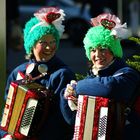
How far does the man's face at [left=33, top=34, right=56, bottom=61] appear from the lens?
14.5 feet

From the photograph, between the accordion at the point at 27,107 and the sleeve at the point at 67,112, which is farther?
the accordion at the point at 27,107

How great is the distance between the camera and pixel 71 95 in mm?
4020

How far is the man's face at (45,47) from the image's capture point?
14.5 ft

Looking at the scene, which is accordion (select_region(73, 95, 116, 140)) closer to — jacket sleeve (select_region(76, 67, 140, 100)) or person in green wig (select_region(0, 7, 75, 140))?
jacket sleeve (select_region(76, 67, 140, 100))

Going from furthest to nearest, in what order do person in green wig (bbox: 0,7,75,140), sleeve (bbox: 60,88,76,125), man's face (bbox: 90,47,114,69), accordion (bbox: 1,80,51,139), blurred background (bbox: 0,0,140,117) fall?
blurred background (bbox: 0,0,140,117)
person in green wig (bbox: 0,7,75,140)
accordion (bbox: 1,80,51,139)
sleeve (bbox: 60,88,76,125)
man's face (bbox: 90,47,114,69)

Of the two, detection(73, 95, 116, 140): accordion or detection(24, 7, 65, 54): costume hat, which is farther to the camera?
detection(24, 7, 65, 54): costume hat

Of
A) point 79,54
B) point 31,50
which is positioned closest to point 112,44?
point 31,50

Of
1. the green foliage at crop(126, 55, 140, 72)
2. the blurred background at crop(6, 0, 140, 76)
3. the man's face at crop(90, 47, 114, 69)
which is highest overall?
the man's face at crop(90, 47, 114, 69)

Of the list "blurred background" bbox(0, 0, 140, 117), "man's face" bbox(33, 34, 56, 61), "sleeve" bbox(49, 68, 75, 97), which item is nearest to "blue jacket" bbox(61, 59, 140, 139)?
"sleeve" bbox(49, 68, 75, 97)

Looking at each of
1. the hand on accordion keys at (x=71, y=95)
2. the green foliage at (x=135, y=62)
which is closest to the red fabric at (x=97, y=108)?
the hand on accordion keys at (x=71, y=95)

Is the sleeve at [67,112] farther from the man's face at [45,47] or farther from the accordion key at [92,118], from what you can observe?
the man's face at [45,47]

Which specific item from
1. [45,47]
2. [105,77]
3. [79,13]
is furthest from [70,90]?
[79,13]

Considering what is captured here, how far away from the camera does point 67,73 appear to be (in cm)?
436

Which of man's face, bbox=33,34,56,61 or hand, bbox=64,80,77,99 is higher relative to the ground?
man's face, bbox=33,34,56,61
